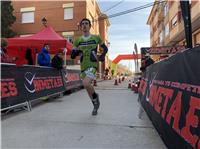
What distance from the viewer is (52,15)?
3272 cm

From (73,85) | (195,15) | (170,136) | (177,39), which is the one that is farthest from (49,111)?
(177,39)

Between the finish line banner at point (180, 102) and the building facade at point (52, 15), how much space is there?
27.7 m

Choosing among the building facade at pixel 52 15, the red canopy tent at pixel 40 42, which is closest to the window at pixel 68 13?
the building facade at pixel 52 15

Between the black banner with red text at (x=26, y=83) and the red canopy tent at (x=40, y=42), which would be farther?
the red canopy tent at (x=40, y=42)

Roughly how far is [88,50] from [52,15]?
27578mm

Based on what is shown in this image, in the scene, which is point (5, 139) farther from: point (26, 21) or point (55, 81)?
point (26, 21)

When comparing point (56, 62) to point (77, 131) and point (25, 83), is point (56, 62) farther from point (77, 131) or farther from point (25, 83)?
point (77, 131)

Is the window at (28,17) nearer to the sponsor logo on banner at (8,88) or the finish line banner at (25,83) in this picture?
the finish line banner at (25,83)

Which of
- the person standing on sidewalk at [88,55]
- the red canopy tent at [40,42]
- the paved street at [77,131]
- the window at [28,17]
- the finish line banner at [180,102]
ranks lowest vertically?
the paved street at [77,131]

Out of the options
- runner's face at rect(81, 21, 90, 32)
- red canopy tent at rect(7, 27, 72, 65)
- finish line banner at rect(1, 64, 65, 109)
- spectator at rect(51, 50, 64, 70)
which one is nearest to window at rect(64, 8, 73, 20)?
red canopy tent at rect(7, 27, 72, 65)

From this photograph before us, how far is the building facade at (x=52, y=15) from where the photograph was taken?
3145 centimetres

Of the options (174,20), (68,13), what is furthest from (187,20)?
(68,13)

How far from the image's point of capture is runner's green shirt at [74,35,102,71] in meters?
6.24

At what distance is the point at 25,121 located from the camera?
568cm
